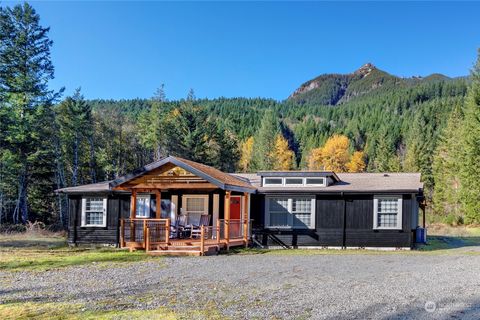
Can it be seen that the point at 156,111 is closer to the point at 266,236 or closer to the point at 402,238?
the point at 266,236

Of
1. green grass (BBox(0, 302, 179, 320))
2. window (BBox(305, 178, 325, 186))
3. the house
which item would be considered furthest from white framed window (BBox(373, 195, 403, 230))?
green grass (BBox(0, 302, 179, 320))

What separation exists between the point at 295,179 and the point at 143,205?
6.39m

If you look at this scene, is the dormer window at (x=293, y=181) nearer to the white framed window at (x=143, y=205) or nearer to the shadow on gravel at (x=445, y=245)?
the shadow on gravel at (x=445, y=245)

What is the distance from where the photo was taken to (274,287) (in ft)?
29.9

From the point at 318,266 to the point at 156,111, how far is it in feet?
112

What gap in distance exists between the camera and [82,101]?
3516 centimetres

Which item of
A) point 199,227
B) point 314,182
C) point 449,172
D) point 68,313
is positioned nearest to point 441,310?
point 68,313

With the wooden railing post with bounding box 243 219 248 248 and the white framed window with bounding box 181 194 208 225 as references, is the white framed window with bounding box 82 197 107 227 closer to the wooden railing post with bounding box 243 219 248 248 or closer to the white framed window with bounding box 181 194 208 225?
the white framed window with bounding box 181 194 208 225

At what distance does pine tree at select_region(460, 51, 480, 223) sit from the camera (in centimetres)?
3343

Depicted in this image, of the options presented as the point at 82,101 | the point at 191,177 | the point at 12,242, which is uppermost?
the point at 82,101

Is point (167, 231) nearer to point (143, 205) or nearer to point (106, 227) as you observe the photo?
point (143, 205)

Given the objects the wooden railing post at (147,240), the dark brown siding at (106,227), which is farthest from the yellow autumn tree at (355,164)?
the wooden railing post at (147,240)

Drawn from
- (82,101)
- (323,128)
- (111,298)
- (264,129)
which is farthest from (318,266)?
(323,128)

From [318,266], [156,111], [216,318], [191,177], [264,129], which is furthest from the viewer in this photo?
[264,129]
